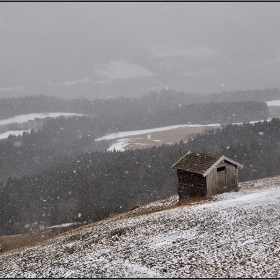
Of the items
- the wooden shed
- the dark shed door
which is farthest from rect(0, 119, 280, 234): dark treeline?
the dark shed door

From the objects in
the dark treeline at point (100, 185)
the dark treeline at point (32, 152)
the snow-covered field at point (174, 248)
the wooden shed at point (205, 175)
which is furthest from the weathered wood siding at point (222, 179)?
the dark treeline at point (32, 152)

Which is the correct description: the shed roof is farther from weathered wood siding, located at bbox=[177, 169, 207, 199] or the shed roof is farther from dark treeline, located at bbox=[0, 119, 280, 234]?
dark treeline, located at bbox=[0, 119, 280, 234]

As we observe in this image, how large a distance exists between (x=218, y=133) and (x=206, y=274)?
13165 centimetres

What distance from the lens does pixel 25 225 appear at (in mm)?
90438

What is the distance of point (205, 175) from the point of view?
38375 mm

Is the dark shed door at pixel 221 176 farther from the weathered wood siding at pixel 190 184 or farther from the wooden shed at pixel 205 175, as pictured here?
the weathered wood siding at pixel 190 184

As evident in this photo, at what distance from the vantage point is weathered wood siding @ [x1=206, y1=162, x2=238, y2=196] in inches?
1570

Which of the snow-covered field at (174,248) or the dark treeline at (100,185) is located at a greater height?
the snow-covered field at (174,248)

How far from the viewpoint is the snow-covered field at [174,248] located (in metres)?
22.2

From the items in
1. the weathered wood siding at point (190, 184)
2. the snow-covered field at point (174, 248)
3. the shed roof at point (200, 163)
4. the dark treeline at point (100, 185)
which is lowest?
the dark treeline at point (100, 185)

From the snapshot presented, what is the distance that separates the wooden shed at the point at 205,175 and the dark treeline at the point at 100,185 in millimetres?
47591

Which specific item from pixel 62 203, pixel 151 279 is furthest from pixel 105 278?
pixel 62 203

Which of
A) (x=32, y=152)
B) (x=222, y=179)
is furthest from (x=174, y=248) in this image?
(x=32, y=152)

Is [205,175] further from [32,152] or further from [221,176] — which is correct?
[32,152]
